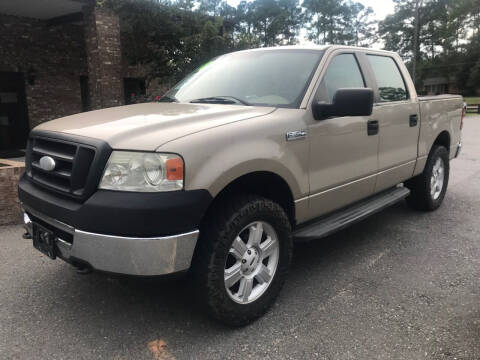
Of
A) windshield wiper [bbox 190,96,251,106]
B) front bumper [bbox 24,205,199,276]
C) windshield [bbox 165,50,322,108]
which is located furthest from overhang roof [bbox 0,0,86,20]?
front bumper [bbox 24,205,199,276]

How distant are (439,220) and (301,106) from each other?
2.96 metres

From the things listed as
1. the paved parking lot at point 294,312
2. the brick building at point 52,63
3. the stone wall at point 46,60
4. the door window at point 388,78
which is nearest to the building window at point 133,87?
the brick building at point 52,63

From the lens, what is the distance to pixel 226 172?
8.54 ft

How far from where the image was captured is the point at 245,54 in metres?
4.13

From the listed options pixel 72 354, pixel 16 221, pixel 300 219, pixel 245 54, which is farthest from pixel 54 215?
pixel 16 221

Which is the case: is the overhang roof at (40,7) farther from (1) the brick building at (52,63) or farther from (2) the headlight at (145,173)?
(2) the headlight at (145,173)

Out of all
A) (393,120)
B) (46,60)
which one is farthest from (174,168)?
(46,60)

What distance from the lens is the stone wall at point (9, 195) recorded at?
16.4ft

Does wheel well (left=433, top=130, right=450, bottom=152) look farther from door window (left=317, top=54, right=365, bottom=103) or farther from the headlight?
the headlight

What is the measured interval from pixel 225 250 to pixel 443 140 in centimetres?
417

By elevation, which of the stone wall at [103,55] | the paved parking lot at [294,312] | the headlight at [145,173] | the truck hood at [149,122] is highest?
the stone wall at [103,55]

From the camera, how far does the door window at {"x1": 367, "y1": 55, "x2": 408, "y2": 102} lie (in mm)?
4329

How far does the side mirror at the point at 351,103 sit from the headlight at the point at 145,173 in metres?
1.39

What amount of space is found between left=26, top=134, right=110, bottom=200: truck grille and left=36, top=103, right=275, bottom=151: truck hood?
0.09 metres
